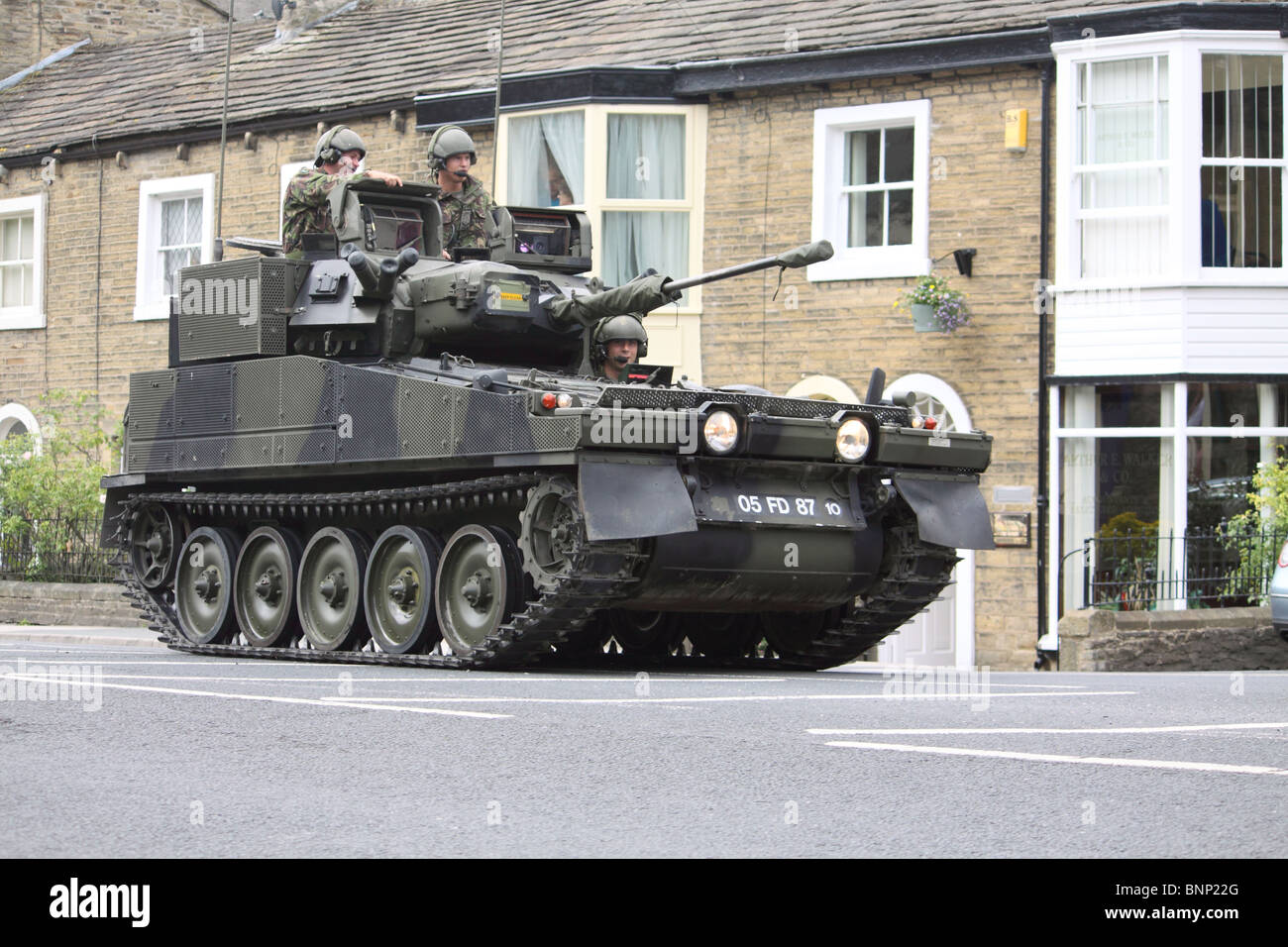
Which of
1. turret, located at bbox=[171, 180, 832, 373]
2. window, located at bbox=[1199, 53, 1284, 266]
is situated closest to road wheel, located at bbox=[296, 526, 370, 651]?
turret, located at bbox=[171, 180, 832, 373]

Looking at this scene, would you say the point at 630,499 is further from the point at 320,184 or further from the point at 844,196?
the point at 844,196

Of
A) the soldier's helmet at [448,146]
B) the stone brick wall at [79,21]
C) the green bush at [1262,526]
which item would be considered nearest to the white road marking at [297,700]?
the soldier's helmet at [448,146]

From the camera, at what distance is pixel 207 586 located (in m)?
15.1

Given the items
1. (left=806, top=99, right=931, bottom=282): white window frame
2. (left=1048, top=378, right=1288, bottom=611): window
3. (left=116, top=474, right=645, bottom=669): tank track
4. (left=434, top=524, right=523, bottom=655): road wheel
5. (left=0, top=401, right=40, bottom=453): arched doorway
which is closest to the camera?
(left=116, top=474, right=645, bottom=669): tank track

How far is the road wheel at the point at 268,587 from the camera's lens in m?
14.3

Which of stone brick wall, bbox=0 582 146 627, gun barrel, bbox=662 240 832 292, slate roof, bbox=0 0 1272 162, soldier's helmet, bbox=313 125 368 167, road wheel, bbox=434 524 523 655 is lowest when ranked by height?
stone brick wall, bbox=0 582 146 627

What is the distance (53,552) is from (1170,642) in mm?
12923

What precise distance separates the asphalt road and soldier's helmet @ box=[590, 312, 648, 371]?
420 cm

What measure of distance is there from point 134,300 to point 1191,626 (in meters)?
15.4

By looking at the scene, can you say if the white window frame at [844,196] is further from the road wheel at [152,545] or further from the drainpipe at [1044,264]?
the road wheel at [152,545]

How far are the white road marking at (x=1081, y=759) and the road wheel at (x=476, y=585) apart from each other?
4.81 m

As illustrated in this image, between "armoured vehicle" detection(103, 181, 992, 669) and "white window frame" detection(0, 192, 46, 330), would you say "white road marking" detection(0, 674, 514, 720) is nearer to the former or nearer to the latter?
"armoured vehicle" detection(103, 181, 992, 669)

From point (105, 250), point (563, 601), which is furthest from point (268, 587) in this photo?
point (105, 250)

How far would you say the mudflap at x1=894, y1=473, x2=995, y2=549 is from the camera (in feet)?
42.1
